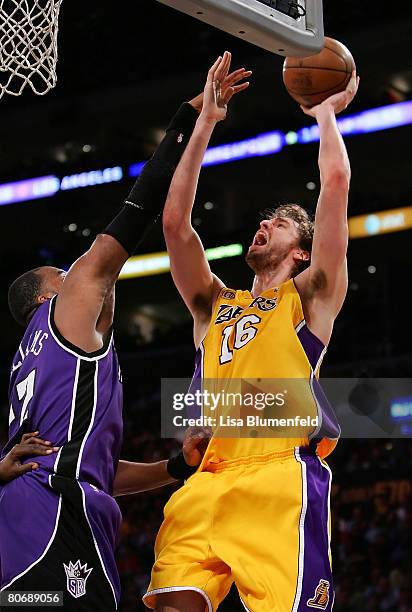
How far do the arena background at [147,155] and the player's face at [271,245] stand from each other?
330 inches

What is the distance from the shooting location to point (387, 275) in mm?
17078

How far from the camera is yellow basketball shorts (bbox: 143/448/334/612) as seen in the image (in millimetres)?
3160

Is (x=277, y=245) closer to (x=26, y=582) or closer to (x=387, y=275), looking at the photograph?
(x=26, y=582)

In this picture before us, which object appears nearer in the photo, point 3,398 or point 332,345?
point 332,345

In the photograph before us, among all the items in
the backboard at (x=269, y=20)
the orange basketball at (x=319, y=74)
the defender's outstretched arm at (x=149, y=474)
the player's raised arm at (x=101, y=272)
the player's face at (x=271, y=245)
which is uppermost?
the orange basketball at (x=319, y=74)

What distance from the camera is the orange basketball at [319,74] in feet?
12.9

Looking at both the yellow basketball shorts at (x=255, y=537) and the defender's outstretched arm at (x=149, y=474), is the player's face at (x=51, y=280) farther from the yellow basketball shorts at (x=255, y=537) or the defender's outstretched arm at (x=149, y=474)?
the yellow basketball shorts at (x=255, y=537)

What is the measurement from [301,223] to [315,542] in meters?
1.40

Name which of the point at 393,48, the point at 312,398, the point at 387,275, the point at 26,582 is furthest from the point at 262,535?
the point at 393,48

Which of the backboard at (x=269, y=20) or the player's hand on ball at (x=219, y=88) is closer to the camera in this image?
the backboard at (x=269, y=20)

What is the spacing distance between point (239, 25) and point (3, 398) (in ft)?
49.6

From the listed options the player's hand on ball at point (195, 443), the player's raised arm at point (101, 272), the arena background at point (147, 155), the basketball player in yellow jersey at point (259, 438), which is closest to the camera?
the basketball player in yellow jersey at point (259, 438)

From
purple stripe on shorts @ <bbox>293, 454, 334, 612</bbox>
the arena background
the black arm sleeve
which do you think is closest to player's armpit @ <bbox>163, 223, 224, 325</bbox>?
the black arm sleeve

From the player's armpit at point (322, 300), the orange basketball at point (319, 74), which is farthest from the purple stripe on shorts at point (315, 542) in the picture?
Result: the orange basketball at point (319, 74)
